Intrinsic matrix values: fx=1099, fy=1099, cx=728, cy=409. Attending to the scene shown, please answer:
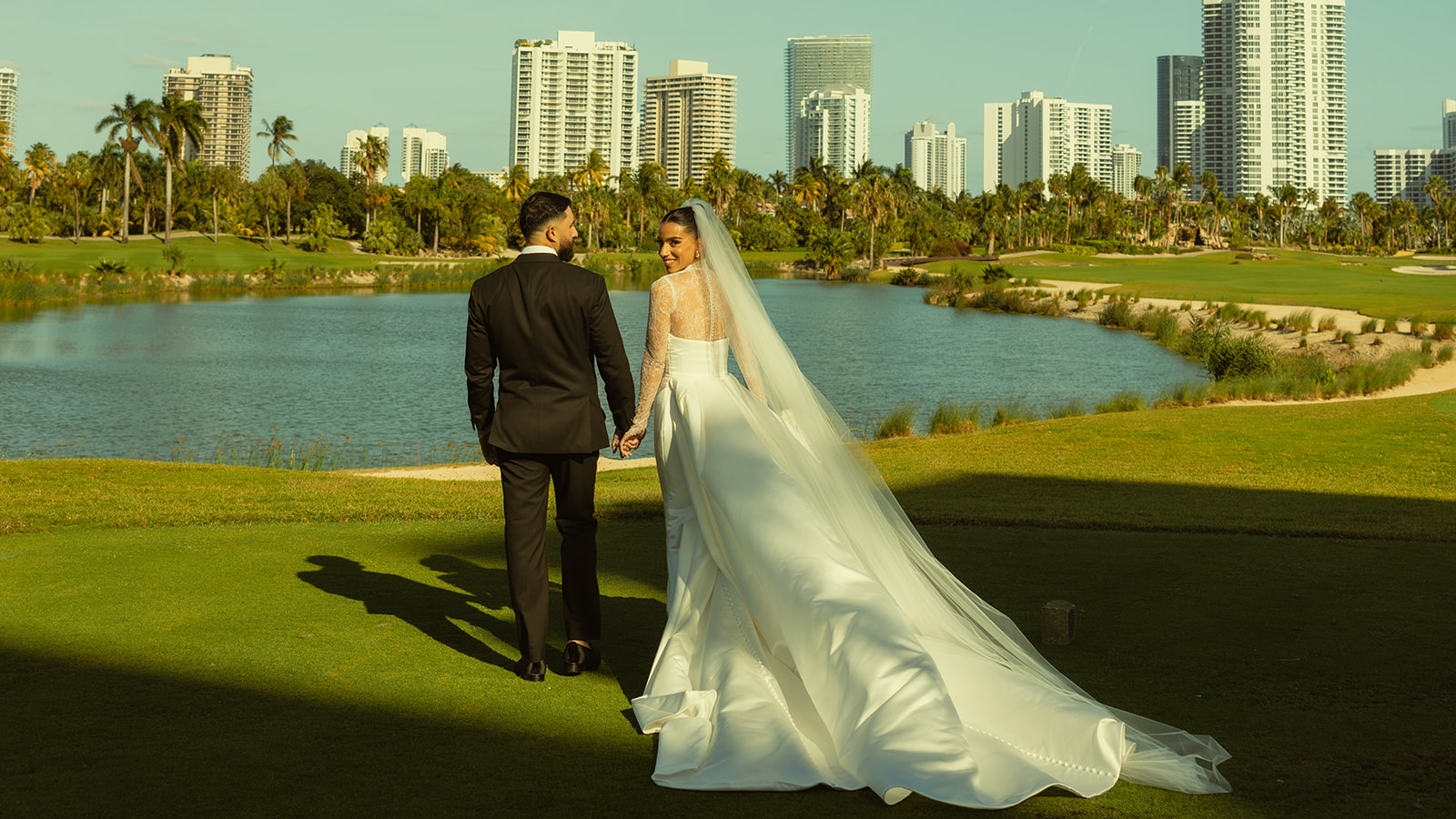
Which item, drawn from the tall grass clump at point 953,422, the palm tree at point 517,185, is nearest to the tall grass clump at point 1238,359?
the tall grass clump at point 953,422

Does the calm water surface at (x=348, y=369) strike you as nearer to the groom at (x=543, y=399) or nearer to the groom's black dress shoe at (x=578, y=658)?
the groom at (x=543, y=399)

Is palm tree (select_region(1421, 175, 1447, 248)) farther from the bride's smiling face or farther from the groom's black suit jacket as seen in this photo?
the groom's black suit jacket

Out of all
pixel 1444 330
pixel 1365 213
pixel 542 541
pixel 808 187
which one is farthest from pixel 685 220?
pixel 1365 213

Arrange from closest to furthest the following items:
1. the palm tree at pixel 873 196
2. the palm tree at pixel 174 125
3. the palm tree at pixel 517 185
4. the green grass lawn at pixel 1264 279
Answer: the green grass lawn at pixel 1264 279
the palm tree at pixel 174 125
the palm tree at pixel 873 196
the palm tree at pixel 517 185

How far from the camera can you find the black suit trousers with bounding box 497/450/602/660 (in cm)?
559

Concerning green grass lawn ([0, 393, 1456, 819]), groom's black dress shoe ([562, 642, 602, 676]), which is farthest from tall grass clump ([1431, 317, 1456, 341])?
groom's black dress shoe ([562, 642, 602, 676])

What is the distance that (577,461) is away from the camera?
18.7ft

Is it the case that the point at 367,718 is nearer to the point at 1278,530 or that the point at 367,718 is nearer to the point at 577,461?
the point at 577,461

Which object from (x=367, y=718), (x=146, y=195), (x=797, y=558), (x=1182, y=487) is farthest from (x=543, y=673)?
(x=146, y=195)

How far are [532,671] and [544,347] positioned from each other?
1.62 m

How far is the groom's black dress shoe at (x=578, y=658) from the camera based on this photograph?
5.60 m

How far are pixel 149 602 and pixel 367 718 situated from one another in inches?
104

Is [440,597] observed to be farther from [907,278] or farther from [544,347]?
[907,278]

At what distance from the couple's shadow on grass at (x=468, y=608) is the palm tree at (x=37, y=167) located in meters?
113
